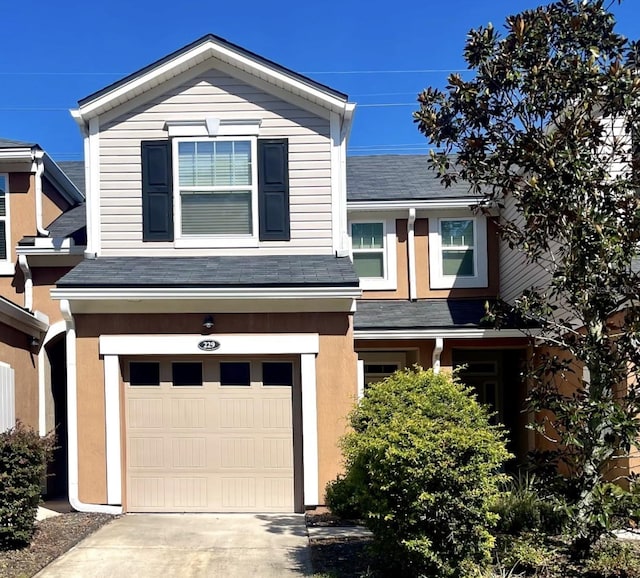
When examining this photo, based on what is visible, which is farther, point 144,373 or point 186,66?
point 186,66

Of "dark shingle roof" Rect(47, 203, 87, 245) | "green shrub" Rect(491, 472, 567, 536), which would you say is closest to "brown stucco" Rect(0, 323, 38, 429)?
"dark shingle roof" Rect(47, 203, 87, 245)

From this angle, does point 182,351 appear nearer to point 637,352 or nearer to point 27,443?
point 27,443

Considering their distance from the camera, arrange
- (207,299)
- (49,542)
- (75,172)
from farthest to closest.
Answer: (75,172)
(207,299)
(49,542)

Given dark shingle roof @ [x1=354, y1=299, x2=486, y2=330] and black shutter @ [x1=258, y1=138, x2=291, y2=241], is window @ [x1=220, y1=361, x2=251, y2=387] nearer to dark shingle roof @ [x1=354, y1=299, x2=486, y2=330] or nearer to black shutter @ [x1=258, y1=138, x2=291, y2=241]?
black shutter @ [x1=258, y1=138, x2=291, y2=241]

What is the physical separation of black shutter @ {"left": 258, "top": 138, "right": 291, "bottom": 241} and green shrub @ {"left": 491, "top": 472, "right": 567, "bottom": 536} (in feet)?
16.1

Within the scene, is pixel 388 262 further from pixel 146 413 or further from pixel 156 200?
pixel 146 413

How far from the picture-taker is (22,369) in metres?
10.8

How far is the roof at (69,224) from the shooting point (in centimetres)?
1180

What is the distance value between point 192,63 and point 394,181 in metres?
5.36

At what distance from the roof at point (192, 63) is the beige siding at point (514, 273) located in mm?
3998

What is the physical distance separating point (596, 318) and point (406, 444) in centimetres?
240

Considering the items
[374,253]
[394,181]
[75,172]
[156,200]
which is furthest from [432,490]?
[75,172]

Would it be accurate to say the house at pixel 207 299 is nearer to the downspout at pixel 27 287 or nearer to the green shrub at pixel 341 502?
the downspout at pixel 27 287

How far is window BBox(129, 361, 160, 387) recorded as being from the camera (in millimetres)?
9867
